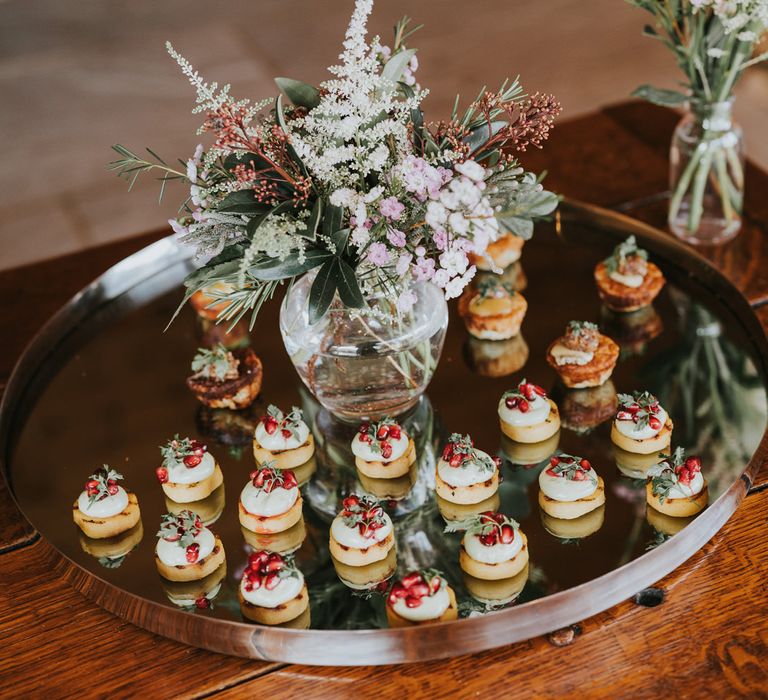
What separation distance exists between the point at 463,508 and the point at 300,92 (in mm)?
695

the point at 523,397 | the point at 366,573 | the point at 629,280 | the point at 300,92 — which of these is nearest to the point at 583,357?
the point at 523,397

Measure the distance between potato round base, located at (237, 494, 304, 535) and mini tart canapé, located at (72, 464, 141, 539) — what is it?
19cm

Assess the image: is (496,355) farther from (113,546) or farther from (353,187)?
(113,546)

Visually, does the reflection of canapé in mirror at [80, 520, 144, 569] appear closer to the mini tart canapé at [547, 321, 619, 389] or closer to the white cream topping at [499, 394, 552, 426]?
the white cream topping at [499, 394, 552, 426]

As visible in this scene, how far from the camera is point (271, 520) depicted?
153 cm

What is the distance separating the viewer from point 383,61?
1.60 meters

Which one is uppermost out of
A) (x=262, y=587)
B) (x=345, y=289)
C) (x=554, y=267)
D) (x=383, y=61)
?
(x=383, y=61)

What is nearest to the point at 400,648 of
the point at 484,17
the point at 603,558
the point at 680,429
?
the point at 603,558

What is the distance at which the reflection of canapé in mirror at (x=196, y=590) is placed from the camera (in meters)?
1.43

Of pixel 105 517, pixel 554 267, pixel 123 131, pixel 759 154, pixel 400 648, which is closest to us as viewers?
pixel 400 648

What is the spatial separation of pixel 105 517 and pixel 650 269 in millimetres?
1184

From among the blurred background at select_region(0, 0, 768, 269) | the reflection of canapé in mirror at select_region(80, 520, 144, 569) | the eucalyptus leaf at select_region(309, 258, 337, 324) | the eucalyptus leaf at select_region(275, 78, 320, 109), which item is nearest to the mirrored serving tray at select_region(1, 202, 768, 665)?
the reflection of canapé in mirror at select_region(80, 520, 144, 569)

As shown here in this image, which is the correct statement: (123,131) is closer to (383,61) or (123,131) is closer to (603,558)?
(383,61)

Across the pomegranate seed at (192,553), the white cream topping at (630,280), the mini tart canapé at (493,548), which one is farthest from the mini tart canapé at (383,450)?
the white cream topping at (630,280)
